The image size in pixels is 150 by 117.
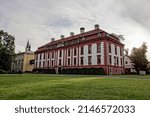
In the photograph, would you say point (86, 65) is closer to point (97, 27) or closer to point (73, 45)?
point (73, 45)

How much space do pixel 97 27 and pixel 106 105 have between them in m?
35.2

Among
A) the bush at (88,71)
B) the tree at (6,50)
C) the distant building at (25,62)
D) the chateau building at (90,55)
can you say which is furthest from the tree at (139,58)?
the distant building at (25,62)

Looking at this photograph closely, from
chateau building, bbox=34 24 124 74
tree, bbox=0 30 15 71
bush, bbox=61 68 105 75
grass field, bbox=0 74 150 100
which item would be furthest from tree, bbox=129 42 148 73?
grass field, bbox=0 74 150 100

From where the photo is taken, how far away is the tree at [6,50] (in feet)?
131

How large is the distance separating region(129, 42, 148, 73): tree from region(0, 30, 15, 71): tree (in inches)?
1248

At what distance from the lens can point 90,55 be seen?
34.4 metres

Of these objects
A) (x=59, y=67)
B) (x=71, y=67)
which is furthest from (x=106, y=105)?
(x=59, y=67)

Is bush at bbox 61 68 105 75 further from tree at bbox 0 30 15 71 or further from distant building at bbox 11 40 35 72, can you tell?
distant building at bbox 11 40 35 72

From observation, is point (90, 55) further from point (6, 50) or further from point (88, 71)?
point (6, 50)

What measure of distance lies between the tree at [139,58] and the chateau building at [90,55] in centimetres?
789

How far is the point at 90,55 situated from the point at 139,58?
51.3ft

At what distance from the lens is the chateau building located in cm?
3172

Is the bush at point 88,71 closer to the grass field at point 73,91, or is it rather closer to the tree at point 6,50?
the tree at point 6,50

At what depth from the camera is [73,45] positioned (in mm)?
39062
